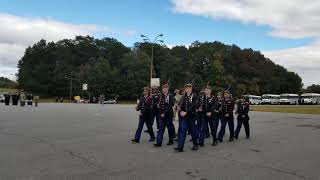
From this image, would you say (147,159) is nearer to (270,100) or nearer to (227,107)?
(227,107)

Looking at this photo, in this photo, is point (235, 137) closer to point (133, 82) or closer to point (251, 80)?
point (133, 82)

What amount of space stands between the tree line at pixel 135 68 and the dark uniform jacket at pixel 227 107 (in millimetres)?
91124

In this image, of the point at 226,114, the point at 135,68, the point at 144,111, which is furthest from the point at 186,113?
the point at 135,68

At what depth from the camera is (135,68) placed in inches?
4668

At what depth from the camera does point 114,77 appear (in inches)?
4626

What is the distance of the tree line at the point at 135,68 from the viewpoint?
380 ft

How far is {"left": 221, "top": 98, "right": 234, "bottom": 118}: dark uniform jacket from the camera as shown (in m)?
15.1

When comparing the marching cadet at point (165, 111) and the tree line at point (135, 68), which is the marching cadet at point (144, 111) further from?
the tree line at point (135, 68)

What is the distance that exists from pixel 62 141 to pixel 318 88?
169 meters

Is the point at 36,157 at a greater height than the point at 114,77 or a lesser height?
lesser

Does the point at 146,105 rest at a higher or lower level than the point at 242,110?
higher

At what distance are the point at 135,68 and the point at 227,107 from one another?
10383 cm

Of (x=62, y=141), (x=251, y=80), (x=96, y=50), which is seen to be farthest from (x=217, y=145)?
(x=96, y=50)

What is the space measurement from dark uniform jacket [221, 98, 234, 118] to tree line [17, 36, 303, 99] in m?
91.1
